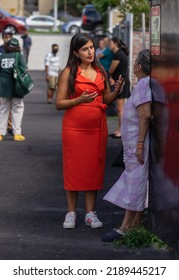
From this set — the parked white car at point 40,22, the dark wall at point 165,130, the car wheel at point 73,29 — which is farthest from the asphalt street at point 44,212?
the parked white car at point 40,22

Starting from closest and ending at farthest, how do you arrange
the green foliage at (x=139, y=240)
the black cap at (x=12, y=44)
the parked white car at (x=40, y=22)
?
the green foliage at (x=139, y=240)
the black cap at (x=12, y=44)
the parked white car at (x=40, y=22)

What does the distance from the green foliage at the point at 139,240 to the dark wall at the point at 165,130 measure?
0.23 feet

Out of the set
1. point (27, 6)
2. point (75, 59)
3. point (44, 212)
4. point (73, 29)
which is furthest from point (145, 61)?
point (27, 6)

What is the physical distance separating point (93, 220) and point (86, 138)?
0.79 meters

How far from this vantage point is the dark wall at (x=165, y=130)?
8.25 m

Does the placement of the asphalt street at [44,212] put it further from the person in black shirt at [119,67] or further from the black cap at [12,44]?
the black cap at [12,44]

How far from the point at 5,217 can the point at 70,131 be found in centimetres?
131

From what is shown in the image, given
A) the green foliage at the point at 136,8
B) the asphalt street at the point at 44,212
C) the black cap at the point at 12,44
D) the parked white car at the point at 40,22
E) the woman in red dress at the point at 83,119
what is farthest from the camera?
the parked white car at the point at 40,22

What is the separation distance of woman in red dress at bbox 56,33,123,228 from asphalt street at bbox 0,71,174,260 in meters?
0.44

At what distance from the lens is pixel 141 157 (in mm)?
9164

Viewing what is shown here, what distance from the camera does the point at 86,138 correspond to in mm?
9781

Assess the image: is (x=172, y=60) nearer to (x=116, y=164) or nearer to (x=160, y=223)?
(x=160, y=223)

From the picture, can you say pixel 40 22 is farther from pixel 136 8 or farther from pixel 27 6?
pixel 136 8

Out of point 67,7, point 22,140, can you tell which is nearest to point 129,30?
point 22,140
